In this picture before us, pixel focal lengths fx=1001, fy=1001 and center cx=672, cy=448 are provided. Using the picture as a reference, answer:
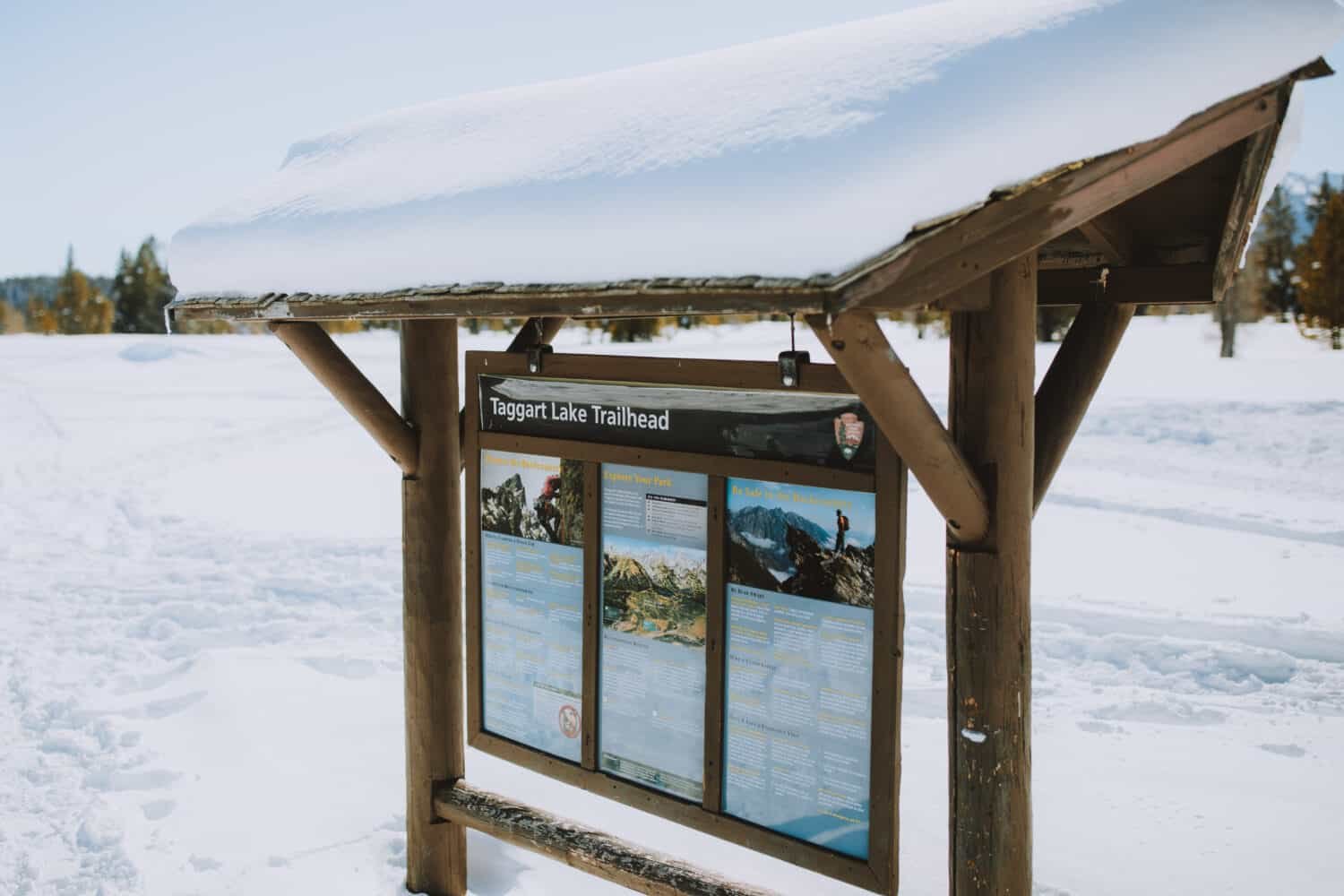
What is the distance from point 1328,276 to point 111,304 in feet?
214

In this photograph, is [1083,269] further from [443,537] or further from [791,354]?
[443,537]

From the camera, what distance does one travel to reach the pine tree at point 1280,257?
4412cm

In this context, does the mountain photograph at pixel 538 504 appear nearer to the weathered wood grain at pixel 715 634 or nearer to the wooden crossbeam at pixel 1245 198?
the weathered wood grain at pixel 715 634

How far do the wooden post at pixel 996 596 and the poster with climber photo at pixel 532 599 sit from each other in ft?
5.03

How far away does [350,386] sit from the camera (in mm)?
3848

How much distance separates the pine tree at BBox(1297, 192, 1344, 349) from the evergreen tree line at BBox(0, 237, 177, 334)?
39.8m

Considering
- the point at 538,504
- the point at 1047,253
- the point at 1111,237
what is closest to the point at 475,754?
the point at 538,504

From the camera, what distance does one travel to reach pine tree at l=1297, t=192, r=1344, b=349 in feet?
108

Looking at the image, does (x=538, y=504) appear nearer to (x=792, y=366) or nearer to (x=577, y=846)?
(x=577, y=846)

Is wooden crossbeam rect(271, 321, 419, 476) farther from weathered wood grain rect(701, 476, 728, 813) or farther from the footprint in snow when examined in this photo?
the footprint in snow

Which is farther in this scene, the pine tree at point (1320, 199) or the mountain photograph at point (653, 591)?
the pine tree at point (1320, 199)

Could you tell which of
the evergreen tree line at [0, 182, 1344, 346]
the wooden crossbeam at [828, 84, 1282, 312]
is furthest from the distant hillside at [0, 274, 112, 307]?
the wooden crossbeam at [828, 84, 1282, 312]

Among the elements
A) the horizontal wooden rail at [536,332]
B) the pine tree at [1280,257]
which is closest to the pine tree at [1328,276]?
the pine tree at [1280,257]

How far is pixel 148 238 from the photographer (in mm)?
53000
